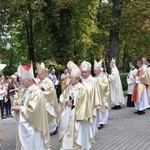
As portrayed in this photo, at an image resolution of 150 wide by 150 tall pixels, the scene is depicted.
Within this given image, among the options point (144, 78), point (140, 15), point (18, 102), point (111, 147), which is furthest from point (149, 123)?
point (140, 15)

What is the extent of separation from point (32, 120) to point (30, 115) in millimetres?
107

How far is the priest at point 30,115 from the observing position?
331 inches

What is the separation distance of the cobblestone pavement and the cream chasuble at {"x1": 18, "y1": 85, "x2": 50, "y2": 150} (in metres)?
2.59

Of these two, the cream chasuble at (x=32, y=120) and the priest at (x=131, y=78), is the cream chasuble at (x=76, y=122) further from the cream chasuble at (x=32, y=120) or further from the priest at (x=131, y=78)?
the priest at (x=131, y=78)

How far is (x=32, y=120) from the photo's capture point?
842cm

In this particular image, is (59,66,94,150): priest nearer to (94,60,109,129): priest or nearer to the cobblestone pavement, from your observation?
the cobblestone pavement

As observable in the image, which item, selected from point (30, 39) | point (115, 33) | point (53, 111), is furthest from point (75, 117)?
point (30, 39)

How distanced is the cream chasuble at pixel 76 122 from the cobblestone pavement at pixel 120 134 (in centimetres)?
124

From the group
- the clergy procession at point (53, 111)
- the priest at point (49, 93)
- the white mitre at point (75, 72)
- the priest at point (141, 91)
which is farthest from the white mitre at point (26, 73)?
the priest at point (141, 91)

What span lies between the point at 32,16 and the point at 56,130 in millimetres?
16223

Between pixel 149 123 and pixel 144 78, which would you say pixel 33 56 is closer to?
pixel 144 78

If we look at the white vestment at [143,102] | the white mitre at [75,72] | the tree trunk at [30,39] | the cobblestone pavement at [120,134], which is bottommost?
the cobblestone pavement at [120,134]

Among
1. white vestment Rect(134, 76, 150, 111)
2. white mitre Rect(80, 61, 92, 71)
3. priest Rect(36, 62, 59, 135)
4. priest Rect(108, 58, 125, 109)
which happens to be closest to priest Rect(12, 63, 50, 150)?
white mitre Rect(80, 61, 92, 71)

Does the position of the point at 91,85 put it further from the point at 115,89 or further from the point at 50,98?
the point at 115,89
